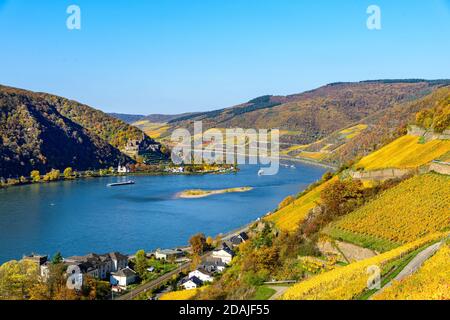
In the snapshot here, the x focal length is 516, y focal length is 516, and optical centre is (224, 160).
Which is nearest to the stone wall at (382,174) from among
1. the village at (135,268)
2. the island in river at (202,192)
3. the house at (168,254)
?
the village at (135,268)

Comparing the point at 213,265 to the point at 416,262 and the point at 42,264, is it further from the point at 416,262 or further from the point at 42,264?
the point at 416,262

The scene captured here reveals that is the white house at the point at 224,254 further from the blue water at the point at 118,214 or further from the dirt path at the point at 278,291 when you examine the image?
the dirt path at the point at 278,291

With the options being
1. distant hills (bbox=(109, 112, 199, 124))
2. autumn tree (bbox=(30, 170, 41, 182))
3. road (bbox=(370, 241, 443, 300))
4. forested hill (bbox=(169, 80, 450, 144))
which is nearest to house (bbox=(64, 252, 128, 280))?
road (bbox=(370, 241, 443, 300))

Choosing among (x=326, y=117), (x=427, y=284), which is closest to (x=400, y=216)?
(x=427, y=284)

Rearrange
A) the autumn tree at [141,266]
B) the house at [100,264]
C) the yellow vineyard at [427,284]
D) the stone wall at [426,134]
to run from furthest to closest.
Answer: the autumn tree at [141,266], the house at [100,264], the stone wall at [426,134], the yellow vineyard at [427,284]

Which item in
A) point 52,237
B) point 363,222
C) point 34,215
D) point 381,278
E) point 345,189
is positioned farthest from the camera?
point 34,215

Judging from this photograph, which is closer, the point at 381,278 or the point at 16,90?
the point at 381,278
